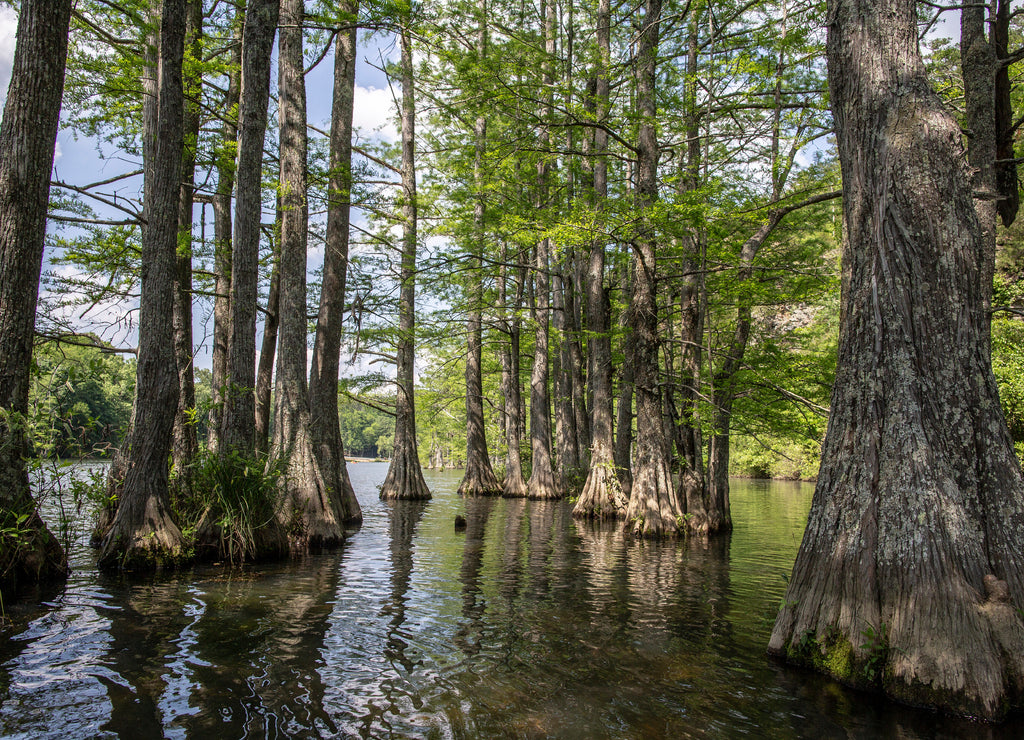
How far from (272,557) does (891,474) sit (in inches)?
265

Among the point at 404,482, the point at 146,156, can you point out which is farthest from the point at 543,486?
the point at 146,156

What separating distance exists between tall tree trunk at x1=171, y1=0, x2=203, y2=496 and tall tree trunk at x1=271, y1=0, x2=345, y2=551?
1355 millimetres

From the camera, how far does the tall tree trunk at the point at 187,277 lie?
30.2 ft

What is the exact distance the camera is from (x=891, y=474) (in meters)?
3.77

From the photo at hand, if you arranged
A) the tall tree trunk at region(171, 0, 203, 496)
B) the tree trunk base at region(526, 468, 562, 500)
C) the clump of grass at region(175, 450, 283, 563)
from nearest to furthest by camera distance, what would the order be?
the clump of grass at region(175, 450, 283, 563) → the tall tree trunk at region(171, 0, 203, 496) → the tree trunk base at region(526, 468, 562, 500)

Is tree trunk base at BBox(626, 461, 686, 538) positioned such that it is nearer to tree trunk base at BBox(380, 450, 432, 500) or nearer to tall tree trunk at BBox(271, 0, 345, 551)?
tall tree trunk at BBox(271, 0, 345, 551)

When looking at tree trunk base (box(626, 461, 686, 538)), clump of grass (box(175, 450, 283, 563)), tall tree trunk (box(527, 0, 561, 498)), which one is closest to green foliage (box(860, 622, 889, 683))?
clump of grass (box(175, 450, 283, 563))

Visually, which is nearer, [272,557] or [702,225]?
[272,557]

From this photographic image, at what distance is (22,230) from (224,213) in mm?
8431

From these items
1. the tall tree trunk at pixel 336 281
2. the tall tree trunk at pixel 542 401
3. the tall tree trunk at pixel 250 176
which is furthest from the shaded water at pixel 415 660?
the tall tree trunk at pixel 542 401

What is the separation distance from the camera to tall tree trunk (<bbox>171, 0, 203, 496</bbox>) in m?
9.22

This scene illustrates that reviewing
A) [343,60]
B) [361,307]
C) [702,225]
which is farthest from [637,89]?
[361,307]

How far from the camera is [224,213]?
12.8m

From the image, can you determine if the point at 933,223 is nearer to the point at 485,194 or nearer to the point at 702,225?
the point at 702,225
